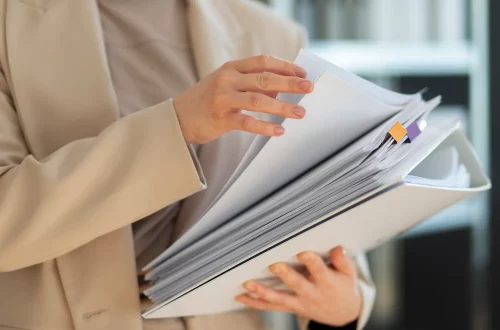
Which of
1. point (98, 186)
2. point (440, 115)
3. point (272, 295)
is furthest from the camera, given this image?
point (440, 115)

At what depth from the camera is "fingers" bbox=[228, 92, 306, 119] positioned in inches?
28.2

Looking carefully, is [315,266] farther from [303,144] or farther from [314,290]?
[303,144]

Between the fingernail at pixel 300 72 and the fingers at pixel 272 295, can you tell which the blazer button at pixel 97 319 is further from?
the fingernail at pixel 300 72

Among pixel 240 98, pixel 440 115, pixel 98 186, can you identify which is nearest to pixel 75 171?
pixel 98 186

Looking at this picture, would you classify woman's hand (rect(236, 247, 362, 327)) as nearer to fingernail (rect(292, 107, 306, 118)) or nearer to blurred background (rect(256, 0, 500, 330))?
fingernail (rect(292, 107, 306, 118))

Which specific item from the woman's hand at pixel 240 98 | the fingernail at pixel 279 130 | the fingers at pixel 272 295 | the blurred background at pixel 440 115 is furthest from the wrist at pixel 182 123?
the blurred background at pixel 440 115

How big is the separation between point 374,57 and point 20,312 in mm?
2173

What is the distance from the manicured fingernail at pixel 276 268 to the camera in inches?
34.1

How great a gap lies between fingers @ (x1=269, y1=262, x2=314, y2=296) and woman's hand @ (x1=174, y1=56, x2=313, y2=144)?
19cm

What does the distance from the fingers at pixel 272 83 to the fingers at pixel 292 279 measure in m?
0.24

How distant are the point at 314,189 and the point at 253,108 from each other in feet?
0.38

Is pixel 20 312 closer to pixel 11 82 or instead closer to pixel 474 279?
pixel 11 82

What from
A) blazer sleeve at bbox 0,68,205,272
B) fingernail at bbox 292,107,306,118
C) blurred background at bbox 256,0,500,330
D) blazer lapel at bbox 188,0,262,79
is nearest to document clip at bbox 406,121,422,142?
fingernail at bbox 292,107,306,118

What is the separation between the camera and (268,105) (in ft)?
2.35
